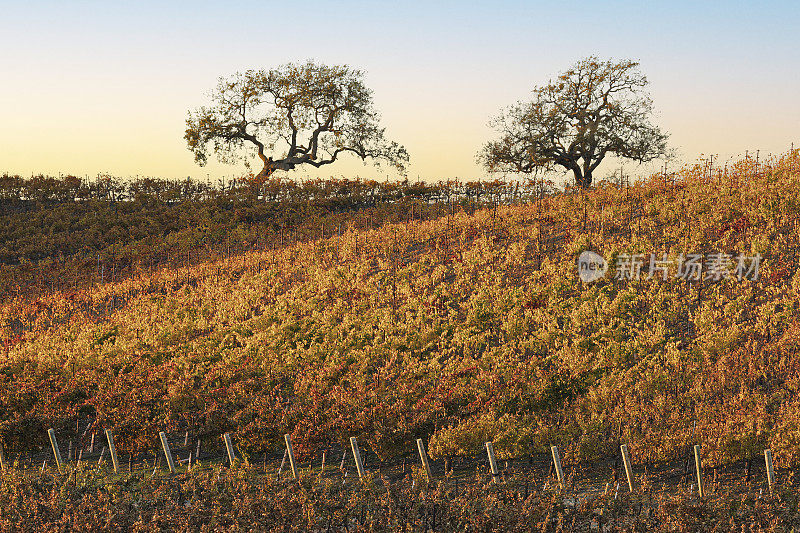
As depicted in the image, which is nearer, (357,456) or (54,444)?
(357,456)

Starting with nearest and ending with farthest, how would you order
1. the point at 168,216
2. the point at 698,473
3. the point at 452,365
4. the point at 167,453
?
the point at 698,473, the point at 167,453, the point at 452,365, the point at 168,216

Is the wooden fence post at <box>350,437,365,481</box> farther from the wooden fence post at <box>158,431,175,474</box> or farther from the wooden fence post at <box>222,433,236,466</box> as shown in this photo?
the wooden fence post at <box>158,431,175,474</box>

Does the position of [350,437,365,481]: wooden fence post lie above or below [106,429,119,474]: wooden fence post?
above

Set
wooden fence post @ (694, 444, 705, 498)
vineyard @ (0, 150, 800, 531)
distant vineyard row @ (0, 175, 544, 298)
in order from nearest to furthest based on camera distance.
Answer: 1. vineyard @ (0, 150, 800, 531)
2. wooden fence post @ (694, 444, 705, 498)
3. distant vineyard row @ (0, 175, 544, 298)

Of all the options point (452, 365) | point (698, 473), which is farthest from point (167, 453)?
point (698, 473)

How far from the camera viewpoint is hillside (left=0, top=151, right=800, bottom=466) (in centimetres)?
1262

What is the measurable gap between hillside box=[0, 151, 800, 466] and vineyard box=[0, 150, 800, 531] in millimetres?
64

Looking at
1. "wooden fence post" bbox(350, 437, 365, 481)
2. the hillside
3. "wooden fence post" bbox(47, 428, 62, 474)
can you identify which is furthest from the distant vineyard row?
"wooden fence post" bbox(350, 437, 365, 481)

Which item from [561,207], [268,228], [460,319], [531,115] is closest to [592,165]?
[531,115]

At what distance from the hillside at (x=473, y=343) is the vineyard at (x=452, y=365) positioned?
0.06 meters

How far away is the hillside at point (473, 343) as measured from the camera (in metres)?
12.6

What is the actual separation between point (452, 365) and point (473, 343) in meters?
1.24

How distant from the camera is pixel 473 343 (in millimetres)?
16391

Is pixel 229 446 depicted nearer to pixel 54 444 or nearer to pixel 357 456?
pixel 357 456
